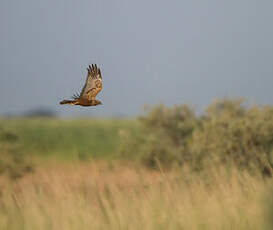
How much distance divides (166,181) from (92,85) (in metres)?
2.89

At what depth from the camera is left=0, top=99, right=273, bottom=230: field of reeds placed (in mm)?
5547

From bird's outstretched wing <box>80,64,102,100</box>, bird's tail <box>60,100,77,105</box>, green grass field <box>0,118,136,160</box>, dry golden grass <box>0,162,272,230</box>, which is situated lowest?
green grass field <box>0,118,136,160</box>

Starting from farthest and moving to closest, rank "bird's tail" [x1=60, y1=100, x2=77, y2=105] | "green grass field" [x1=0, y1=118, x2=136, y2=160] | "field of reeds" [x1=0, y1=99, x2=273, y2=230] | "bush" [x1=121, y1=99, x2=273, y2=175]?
"green grass field" [x1=0, y1=118, x2=136, y2=160]
"bush" [x1=121, y1=99, x2=273, y2=175]
"field of reeds" [x1=0, y1=99, x2=273, y2=230]
"bird's tail" [x1=60, y1=100, x2=77, y2=105]

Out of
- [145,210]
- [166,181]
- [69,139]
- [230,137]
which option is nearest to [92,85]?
[145,210]

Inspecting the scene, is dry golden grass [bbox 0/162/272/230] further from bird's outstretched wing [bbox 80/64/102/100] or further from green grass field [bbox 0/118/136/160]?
green grass field [bbox 0/118/136/160]

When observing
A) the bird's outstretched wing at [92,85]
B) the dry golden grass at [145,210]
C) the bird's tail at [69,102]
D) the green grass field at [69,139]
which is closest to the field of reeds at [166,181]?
the dry golden grass at [145,210]

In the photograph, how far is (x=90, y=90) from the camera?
371 centimetres

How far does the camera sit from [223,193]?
246 inches

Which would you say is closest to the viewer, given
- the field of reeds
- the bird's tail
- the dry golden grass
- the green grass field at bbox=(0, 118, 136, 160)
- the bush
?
the bird's tail

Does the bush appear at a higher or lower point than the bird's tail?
lower

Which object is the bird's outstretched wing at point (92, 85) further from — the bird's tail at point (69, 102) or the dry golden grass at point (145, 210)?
the dry golden grass at point (145, 210)

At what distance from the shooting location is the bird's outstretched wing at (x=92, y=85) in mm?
3635

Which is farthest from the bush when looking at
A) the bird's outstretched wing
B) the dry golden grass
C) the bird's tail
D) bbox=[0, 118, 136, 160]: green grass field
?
bbox=[0, 118, 136, 160]: green grass field

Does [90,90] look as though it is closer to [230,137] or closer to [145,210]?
[145,210]
